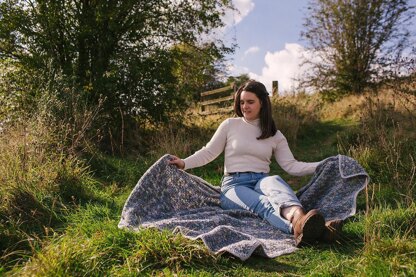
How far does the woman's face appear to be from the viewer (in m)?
4.24

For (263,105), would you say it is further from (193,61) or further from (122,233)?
(193,61)

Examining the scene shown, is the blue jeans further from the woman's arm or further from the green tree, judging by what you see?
the green tree

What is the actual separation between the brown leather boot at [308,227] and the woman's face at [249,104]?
130 cm

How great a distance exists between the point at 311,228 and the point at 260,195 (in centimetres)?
80

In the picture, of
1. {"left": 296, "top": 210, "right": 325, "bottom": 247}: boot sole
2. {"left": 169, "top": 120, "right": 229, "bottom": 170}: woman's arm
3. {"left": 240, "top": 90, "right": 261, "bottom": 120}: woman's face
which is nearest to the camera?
{"left": 296, "top": 210, "right": 325, "bottom": 247}: boot sole

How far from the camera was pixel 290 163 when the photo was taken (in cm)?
426

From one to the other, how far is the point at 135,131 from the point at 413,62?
4942mm

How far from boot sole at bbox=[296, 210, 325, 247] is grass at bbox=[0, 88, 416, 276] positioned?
0.07 meters

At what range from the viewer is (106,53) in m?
8.91

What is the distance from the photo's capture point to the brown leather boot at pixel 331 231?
3223 millimetres

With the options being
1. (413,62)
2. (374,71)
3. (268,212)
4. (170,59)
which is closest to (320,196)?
(268,212)

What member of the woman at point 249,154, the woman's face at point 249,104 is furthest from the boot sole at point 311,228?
the woman's face at point 249,104

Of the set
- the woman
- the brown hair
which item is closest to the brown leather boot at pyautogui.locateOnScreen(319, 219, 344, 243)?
the woman

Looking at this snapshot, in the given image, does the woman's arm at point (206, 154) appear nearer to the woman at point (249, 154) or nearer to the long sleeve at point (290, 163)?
the woman at point (249, 154)
